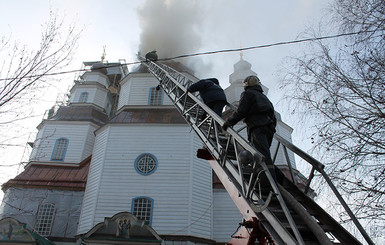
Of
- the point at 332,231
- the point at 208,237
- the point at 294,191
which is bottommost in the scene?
the point at 332,231

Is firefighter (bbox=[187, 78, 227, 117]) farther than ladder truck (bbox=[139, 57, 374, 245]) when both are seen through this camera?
Yes

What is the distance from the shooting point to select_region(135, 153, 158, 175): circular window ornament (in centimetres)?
1566

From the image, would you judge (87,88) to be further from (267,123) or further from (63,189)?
(267,123)

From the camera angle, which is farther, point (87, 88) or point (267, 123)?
point (87, 88)

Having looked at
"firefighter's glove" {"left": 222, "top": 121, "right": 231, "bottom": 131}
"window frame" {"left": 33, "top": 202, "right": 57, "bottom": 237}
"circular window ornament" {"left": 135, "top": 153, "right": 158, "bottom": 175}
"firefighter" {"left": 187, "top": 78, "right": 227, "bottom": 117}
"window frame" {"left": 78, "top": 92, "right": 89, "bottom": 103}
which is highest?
"window frame" {"left": 78, "top": 92, "right": 89, "bottom": 103}

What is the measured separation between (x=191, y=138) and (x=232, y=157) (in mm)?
10976

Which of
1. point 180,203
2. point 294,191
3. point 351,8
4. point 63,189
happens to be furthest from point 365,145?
point 63,189

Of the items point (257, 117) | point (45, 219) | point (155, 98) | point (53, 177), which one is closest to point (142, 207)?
point (45, 219)

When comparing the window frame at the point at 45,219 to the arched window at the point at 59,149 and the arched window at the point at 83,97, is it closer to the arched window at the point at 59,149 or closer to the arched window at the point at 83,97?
the arched window at the point at 59,149

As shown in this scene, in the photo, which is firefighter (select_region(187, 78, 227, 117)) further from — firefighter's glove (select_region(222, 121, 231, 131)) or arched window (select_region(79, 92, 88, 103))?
arched window (select_region(79, 92, 88, 103))

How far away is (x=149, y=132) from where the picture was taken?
17000 millimetres

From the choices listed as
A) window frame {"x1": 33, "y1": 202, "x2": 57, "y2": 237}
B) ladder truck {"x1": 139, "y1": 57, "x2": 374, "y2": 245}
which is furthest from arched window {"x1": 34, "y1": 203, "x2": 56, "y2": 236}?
ladder truck {"x1": 139, "y1": 57, "x2": 374, "y2": 245}

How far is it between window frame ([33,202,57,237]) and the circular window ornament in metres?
6.17

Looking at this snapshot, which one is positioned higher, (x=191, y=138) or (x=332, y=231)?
(x=191, y=138)
